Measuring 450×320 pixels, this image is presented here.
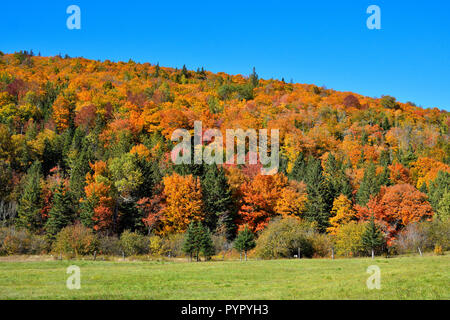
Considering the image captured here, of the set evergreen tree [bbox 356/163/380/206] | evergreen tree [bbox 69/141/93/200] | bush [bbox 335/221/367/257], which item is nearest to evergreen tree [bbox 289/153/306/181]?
evergreen tree [bbox 356/163/380/206]

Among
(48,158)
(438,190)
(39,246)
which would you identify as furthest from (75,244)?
(438,190)

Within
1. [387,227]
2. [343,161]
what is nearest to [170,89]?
[343,161]

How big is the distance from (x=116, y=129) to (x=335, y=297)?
329 ft

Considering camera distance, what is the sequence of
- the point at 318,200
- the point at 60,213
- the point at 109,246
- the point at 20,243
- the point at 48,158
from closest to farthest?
the point at 109,246, the point at 20,243, the point at 60,213, the point at 318,200, the point at 48,158

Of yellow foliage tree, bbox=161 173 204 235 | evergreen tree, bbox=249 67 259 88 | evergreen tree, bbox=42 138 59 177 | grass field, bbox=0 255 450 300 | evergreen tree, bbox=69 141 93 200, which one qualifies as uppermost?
evergreen tree, bbox=249 67 259 88

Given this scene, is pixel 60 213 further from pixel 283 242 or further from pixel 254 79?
pixel 254 79

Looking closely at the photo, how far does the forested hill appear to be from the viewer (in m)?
67.9

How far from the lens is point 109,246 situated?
53.1 meters

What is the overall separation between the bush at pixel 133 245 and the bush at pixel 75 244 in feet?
13.3

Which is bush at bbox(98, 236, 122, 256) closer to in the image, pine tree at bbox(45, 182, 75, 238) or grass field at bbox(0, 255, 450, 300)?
pine tree at bbox(45, 182, 75, 238)

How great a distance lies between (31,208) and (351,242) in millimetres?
52717

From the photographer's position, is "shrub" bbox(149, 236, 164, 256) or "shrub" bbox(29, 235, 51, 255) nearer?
"shrub" bbox(149, 236, 164, 256)

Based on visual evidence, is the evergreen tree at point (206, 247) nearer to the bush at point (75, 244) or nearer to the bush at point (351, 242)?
the bush at point (75, 244)

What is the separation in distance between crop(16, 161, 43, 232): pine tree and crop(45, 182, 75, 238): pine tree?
436 cm
